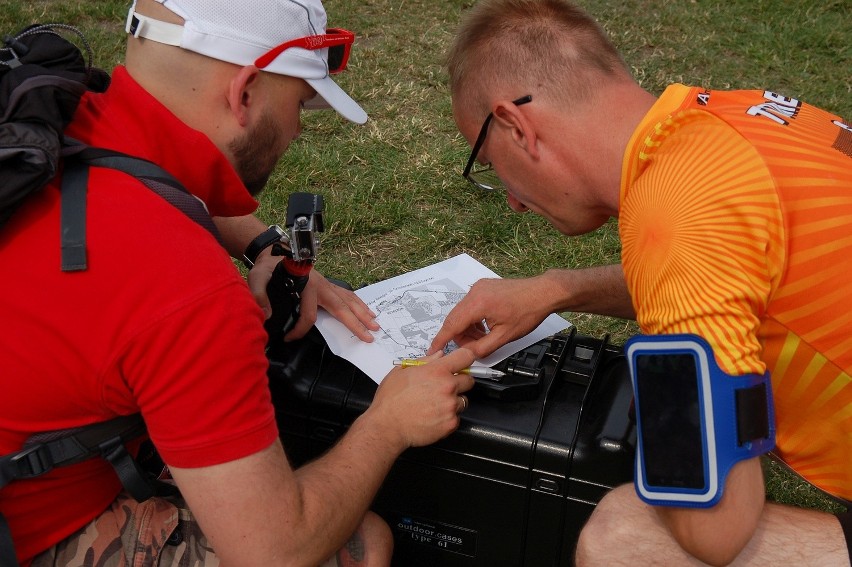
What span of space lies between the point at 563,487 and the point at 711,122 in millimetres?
1003

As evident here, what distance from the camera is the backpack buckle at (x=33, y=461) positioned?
5.85 feet

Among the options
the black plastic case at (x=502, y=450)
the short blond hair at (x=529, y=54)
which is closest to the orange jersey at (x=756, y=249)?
the short blond hair at (x=529, y=54)

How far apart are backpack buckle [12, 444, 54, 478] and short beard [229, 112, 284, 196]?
78cm

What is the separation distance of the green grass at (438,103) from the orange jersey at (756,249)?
1286 mm

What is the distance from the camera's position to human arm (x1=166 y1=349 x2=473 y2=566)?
1.77 metres

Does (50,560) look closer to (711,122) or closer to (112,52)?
(711,122)

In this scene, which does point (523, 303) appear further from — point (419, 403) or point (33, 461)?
point (33, 461)

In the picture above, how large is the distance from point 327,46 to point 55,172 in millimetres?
814

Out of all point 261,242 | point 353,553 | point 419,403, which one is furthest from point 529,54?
point 353,553

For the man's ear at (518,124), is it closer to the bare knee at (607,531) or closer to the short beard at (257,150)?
the short beard at (257,150)

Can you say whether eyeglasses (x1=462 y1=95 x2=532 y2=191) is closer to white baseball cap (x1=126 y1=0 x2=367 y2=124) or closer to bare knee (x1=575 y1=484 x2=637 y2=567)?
white baseball cap (x1=126 y1=0 x2=367 y2=124)

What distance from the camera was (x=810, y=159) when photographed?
1868mm

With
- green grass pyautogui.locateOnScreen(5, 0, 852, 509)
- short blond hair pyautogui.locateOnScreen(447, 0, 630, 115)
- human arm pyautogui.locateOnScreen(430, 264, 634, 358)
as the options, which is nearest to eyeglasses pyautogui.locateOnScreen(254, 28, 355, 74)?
short blond hair pyautogui.locateOnScreen(447, 0, 630, 115)

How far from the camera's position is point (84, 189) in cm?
174
